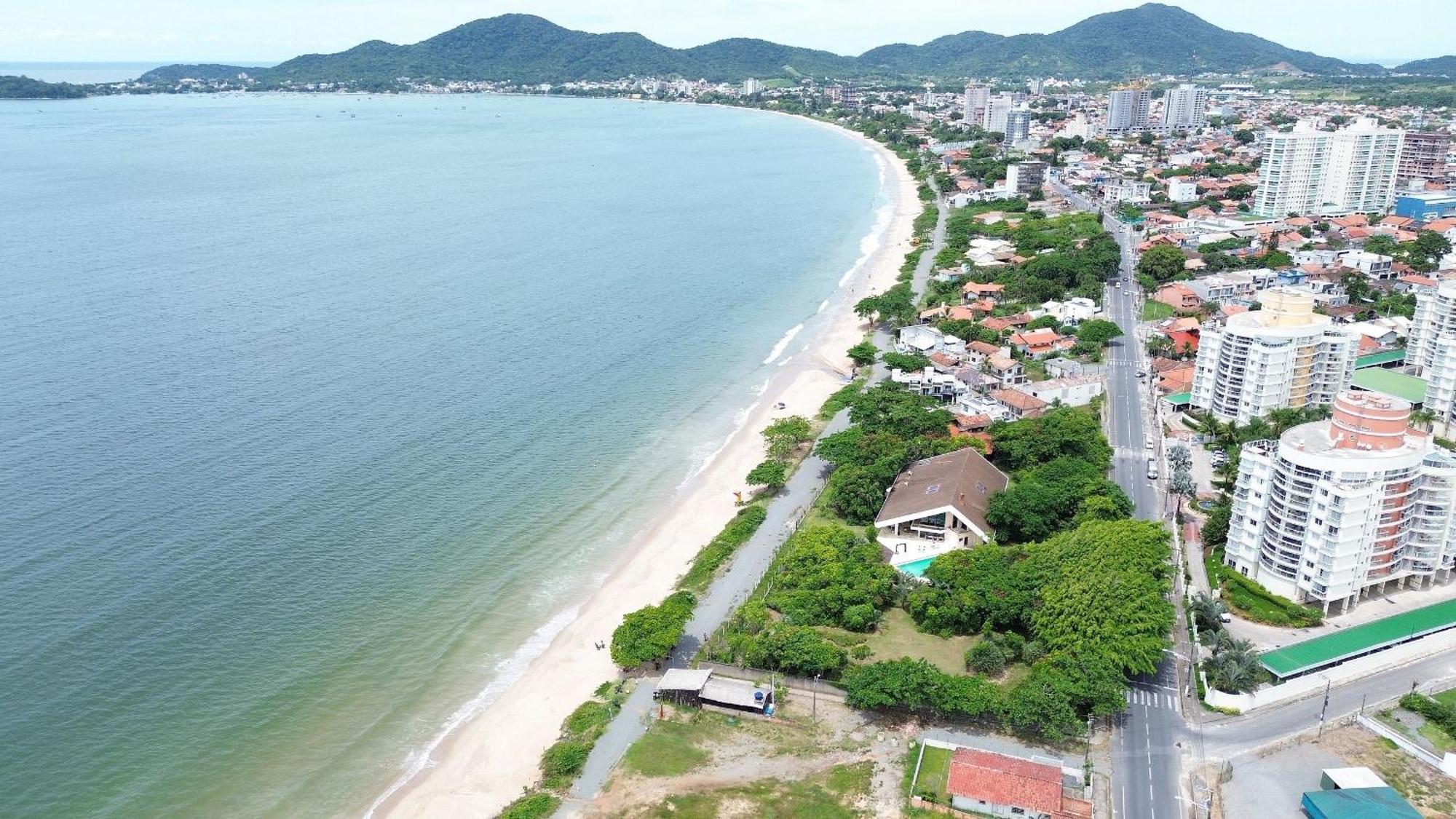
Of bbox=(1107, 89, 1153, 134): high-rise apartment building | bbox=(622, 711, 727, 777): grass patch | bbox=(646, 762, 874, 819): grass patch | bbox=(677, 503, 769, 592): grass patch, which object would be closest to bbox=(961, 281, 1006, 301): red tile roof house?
bbox=(677, 503, 769, 592): grass patch

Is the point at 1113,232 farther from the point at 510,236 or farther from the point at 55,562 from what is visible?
the point at 55,562

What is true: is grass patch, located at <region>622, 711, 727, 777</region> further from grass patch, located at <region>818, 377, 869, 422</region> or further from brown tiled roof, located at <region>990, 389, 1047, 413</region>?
brown tiled roof, located at <region>990, 389, 1047, 413</region>

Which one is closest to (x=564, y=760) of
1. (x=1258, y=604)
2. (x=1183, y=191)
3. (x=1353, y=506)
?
(x=1258, y=604)

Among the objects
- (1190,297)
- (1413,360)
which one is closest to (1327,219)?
(1190,297)

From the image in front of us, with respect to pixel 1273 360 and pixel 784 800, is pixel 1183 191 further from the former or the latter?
pixel 784 800

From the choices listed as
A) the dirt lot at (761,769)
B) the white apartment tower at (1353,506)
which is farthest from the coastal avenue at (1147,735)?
the white apartment tower at (1353,506)

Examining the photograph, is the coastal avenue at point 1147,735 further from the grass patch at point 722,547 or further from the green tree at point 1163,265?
the green tree at point 1163,265
